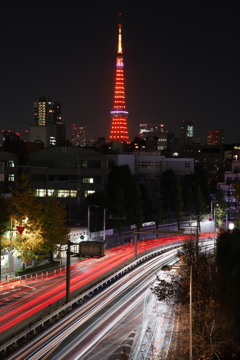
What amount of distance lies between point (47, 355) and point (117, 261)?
22283mm

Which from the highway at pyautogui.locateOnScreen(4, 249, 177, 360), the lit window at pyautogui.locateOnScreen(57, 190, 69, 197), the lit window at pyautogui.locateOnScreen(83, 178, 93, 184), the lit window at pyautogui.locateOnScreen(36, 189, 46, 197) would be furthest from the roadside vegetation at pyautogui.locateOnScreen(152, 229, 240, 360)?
the lit window at pyautogui.locateOnScreen(36, 189, 46, 197)

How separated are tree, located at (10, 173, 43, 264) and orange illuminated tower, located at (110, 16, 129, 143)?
393 ft

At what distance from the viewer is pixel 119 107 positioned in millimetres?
154125

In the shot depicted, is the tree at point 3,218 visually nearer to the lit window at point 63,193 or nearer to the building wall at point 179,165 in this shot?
the lit window at point 63,193

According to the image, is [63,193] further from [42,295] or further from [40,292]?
[42,295]

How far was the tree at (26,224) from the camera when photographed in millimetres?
34594

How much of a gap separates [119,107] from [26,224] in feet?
399

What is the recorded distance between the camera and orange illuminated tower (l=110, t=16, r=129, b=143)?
507 ft

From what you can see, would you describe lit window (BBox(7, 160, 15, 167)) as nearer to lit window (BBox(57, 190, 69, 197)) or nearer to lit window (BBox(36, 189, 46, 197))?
lit window (BBox(36, 189, 46, 197))

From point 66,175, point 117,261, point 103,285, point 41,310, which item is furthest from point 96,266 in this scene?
point 66,175

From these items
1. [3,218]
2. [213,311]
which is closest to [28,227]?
[3,218]

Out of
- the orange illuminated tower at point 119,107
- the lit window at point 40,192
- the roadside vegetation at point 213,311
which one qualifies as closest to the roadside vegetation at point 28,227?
the roadside vegetation at point 213,311

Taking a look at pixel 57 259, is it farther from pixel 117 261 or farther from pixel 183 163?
pixel 183 163

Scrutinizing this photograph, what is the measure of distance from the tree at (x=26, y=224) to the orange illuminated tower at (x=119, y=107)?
120 meters
